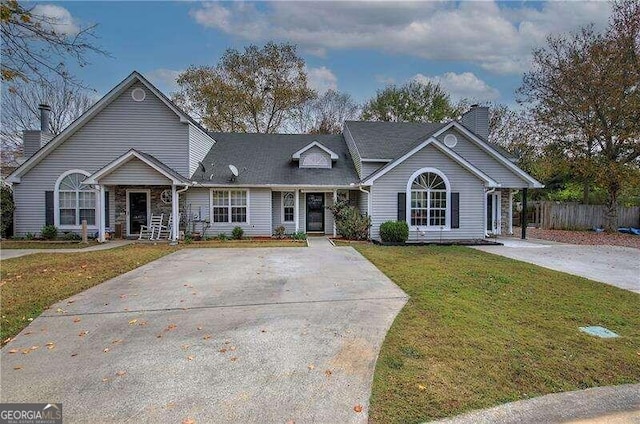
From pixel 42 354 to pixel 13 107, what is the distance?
93.6 ft

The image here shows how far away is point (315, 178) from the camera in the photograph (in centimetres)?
1697

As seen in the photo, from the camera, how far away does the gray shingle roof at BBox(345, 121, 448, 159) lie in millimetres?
17047

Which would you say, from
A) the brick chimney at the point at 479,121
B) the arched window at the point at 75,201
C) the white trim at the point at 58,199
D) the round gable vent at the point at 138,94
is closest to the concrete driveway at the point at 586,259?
the brick chimney at the point at 479,121

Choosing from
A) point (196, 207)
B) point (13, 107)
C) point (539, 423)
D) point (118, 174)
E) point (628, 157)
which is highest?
point (13, 107)

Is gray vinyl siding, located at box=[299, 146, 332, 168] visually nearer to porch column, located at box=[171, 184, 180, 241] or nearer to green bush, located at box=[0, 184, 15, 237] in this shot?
porch column, located at box=[171, 184, 180, 241]

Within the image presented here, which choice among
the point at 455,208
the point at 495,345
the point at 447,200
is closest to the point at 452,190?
the point at 447,200

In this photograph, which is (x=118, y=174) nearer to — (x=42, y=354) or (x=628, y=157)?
(x=42, y=354)

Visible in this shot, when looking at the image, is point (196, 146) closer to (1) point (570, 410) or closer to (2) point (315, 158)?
(2) point (315, 158)

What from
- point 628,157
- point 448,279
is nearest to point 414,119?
point 628,157

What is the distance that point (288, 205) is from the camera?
1731 cm

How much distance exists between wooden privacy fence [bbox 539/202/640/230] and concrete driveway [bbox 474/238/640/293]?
28.0 feet

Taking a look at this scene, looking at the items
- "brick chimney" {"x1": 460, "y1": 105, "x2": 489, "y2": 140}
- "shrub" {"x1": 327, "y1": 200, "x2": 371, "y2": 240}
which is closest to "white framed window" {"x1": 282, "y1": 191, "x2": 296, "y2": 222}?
"shrub" {"x1": 327, "y1": 200, "x2": 371, "y2": 240}

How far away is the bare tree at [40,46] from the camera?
522 centimetres

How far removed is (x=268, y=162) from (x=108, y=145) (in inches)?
282
